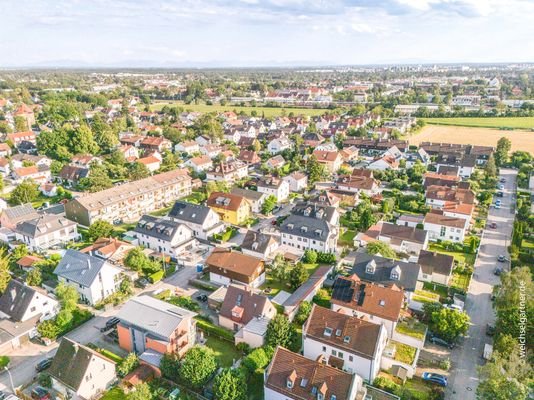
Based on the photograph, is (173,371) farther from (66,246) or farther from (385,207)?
(385,207)

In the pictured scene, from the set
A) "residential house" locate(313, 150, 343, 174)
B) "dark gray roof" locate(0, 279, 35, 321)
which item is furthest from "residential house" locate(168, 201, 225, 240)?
"residential house" locate(313, 150, 343, 174)

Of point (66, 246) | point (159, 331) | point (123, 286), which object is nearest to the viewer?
point (159, 331)

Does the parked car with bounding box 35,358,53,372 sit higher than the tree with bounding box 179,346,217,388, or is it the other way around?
the tree with bounding box 179,346,217,388

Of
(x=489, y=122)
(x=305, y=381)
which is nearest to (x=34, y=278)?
(x=305, y=381)

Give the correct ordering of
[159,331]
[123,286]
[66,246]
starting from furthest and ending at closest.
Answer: [66,246]
[123,286]
[159,331]

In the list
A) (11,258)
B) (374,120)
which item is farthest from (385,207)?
(374,120)

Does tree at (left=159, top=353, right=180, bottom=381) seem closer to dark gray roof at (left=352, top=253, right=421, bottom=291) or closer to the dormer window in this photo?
dark gray roof at (left=352, top=253, right=421, bottom=291)

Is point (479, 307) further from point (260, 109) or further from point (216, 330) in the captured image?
point (260, 109)
